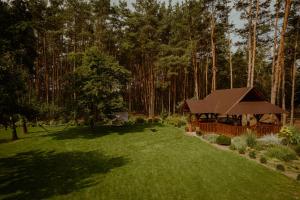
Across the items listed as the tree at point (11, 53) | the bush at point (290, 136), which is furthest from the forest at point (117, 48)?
the bush at point (290, 136)

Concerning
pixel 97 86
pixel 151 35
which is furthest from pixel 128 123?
pixel 151 35

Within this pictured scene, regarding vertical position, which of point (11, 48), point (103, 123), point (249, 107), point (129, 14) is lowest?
point (103, 123)

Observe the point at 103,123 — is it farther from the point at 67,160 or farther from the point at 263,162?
the point at 263,162

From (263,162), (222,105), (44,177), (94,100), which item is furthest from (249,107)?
(44,177)

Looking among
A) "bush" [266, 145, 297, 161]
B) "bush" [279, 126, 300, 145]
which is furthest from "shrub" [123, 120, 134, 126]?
"bush" [266, 145, 297, 161]

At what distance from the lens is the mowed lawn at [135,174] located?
9.02 m

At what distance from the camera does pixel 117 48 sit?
43.4 metres

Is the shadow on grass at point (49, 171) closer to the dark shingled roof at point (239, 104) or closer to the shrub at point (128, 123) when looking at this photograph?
the dark shingled roof at point (239, 104)

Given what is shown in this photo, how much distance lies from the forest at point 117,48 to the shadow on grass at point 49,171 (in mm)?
2939

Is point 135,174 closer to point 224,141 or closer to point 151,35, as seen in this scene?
point 224,141

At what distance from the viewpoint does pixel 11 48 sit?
13672 mm

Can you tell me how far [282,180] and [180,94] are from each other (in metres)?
42.4

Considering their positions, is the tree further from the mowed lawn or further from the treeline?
the treeline

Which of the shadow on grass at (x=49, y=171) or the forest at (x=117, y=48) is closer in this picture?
the shadow on grass at (x=49, y=171)
